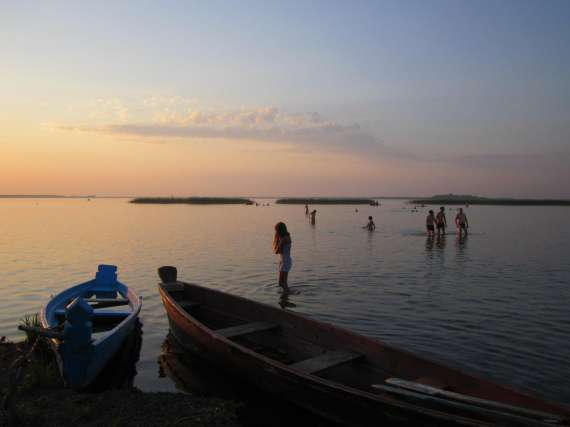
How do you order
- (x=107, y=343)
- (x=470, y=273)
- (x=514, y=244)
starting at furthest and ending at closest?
(x=514, y=244)
(x=470, y=273)
(x=107, y=343)

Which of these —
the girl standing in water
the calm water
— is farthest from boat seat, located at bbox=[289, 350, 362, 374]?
the girl standing in water

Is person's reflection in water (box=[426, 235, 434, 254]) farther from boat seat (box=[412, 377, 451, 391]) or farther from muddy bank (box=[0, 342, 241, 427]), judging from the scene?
muddy bank (box=[0, 342, 241, 427])

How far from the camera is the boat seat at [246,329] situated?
28.8ft

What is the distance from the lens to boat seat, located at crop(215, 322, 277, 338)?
877cm

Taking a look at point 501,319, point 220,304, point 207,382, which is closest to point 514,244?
point 501,319

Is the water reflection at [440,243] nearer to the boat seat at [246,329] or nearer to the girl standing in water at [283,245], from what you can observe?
the girl standing in water at [283,245]

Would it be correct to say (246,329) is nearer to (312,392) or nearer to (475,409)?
(312,392)

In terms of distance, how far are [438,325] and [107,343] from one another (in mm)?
7628

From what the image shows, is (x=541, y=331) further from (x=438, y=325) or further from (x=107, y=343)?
(x=107, y=343)

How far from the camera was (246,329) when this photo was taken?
905 centimetres

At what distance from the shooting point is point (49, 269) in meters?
20.0

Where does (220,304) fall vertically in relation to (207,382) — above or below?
above

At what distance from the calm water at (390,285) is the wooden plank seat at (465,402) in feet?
10.4

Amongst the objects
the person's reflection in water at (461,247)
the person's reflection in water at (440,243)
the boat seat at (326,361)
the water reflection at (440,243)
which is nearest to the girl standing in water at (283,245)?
Answer: the boat seat at (326,361)
